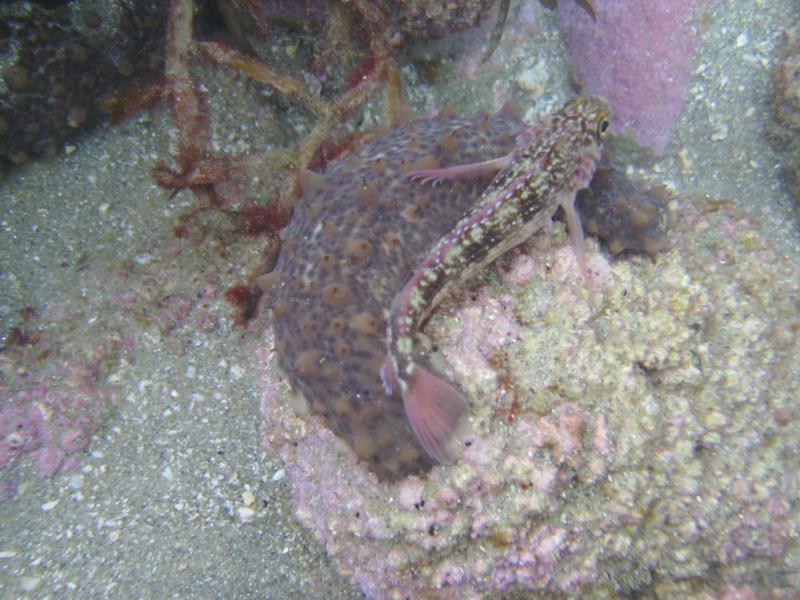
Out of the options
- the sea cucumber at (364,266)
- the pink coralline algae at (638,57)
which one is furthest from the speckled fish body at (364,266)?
the pink coralline algae at (638,57)

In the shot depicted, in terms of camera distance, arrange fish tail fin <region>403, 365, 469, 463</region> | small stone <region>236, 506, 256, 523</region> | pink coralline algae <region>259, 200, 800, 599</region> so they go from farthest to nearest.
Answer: small stone <region>236, 506, 256, 523</region>, pink coralline algae <region>259, 200, 800, 599</region>, fish tail fin <region>403, 365, 469, 463</region>

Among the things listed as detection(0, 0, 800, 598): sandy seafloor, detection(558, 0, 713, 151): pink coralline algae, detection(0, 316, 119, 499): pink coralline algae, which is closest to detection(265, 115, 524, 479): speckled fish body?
detection(0, 0, 800, 598): sandy seafloor

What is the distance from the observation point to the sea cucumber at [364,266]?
2.89 m

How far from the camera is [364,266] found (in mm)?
3096

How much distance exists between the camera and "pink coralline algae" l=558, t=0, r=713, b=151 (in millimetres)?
4555

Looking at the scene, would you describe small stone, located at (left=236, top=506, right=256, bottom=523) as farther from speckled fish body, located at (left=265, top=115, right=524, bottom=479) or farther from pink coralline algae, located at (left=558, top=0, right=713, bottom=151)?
pink coralline algae, located at (left=558, top=0, right=713, bottom=151)

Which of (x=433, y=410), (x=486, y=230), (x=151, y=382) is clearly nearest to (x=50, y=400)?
(x=151, y=382)

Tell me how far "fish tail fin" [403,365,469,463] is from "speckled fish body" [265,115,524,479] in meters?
0.15

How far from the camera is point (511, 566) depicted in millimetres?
2857

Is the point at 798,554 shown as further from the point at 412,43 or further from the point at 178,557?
the point at 412,43

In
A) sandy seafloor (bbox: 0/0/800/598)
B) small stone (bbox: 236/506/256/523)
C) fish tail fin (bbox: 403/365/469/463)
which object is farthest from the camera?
small stone (bbox: 236/506/256/523)

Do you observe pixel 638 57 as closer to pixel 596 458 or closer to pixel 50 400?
pixel 596 458

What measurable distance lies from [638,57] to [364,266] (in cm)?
362

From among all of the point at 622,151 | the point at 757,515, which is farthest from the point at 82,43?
the point at 757,515
